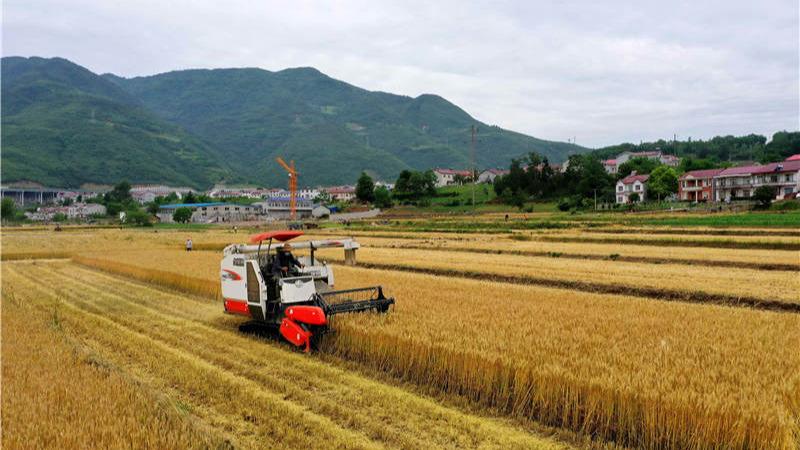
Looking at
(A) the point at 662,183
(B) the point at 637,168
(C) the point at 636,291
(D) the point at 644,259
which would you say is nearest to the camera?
(C) the point at 636,291

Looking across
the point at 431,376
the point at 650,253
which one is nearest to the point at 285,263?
the point at 431,376

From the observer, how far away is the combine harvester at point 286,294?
1143 cm

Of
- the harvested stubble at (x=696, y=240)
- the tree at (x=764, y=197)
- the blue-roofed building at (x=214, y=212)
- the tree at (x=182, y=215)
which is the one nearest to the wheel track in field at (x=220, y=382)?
Result: the harvested stubble at (x=696, y=240)

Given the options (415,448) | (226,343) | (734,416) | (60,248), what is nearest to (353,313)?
(226,343)

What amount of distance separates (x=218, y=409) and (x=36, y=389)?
2362mm

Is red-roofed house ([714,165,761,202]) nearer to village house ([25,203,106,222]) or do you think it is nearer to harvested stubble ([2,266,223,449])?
harvested stubble ([2,266,223,449])

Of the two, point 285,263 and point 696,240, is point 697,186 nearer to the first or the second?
point 696,240

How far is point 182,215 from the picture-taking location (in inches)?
5010

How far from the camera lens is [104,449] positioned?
5.67 meters

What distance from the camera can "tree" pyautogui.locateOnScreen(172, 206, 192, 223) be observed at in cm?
12693

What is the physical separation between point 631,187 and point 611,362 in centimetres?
10215

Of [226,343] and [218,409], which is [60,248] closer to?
[226,343]

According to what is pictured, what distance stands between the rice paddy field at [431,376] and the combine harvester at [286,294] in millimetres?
428

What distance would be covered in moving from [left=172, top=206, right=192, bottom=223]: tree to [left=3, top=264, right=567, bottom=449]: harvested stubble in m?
117
